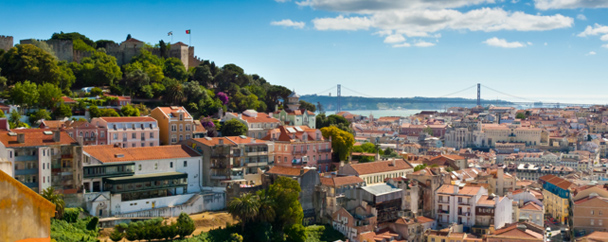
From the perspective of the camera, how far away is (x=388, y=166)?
4400 cm

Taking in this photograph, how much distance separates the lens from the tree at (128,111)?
44469mm

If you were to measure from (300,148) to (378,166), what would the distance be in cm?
549

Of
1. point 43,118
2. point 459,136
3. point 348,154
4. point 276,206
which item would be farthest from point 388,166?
point 459,136

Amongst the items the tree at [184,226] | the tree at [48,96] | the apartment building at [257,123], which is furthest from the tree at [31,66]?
the tree at [184,226]

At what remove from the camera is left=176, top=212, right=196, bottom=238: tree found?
30.2 m

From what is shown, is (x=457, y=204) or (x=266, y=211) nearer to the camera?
(x=266, y=211)

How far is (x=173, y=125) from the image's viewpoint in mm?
42312

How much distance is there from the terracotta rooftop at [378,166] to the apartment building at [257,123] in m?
9.26

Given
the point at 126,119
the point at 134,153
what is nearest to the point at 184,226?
the point at 134,153

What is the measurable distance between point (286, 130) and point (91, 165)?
15579 mm

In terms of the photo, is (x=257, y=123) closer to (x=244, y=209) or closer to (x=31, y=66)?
(x=244, y=209)

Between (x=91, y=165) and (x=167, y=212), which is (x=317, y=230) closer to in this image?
(x=167, y=212)

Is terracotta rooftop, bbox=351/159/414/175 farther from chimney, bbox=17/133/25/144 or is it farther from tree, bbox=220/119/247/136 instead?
chimney, bbox=17/133/25/144

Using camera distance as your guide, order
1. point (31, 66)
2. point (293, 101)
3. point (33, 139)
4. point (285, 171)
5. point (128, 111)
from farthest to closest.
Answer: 1. point (293, 101)
2. point (31, 66)
3. point (128, 111)
4. point (285, 171)
5. point (33, 139)
